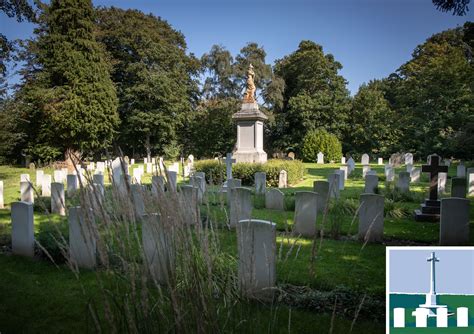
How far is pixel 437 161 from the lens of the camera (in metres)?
5.94

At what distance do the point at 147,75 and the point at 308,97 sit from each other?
13.2 m

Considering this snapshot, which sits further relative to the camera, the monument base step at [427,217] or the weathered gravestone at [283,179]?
the weathered gravestone at [283,179]

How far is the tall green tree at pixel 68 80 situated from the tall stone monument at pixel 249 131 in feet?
21.1

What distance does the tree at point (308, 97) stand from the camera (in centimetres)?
1777

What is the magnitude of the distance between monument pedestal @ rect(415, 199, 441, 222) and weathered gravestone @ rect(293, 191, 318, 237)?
242 cm

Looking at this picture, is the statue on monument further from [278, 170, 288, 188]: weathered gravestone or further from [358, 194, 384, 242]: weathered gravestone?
[358, 194, 384, 242]: weathered gravestone

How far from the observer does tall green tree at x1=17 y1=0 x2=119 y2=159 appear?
20.7ft

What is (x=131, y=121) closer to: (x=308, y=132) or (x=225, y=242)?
(x=225, y=242)

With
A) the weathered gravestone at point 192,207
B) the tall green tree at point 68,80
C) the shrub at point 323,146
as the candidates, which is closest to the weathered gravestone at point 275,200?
the tall green tree at point 68,80

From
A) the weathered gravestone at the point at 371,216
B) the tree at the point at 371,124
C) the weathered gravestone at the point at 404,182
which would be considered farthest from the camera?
the tree at the point at 371,124

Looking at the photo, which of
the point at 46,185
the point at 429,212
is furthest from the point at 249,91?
the point at 429,212

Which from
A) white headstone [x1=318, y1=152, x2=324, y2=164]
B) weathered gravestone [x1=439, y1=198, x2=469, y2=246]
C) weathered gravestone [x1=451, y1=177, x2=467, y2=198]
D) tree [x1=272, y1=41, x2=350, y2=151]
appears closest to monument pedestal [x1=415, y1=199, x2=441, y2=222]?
weathered gravestone [x1=451, y1=177, x2=467, y2=198]

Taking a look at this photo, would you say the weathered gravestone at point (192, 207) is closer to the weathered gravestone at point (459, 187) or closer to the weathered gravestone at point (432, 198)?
the weathered gravestone at point (432, 198)

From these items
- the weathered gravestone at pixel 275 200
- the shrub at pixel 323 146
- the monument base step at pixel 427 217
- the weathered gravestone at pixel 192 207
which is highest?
the shrub at pixel 323 146
